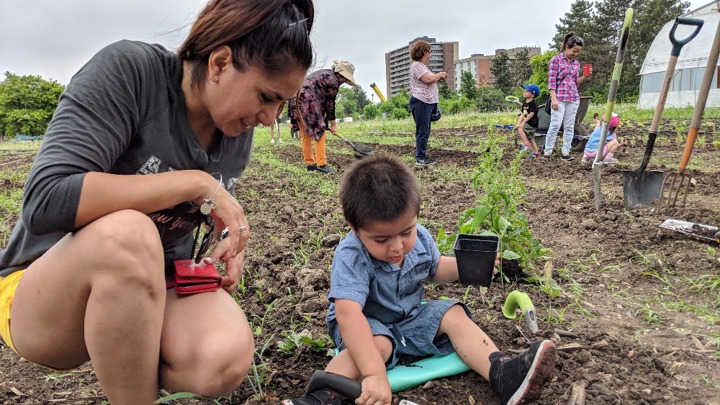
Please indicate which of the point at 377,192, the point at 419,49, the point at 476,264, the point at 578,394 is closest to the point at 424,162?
the point at 419,49

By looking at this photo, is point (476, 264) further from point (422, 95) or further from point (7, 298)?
point (422, 95)

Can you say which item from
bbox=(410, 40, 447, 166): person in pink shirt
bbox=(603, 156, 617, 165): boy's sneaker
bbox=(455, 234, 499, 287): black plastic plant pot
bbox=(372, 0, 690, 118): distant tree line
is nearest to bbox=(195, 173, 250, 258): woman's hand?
bbox=(455, 234, 499, 287): black plastic plant pot

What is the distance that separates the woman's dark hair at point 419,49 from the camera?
22.5 ft

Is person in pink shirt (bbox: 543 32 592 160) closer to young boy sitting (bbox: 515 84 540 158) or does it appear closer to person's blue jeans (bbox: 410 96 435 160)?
young boy sitting (bbox: 515 84 540 158)

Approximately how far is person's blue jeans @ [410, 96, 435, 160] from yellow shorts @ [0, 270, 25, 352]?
594cm

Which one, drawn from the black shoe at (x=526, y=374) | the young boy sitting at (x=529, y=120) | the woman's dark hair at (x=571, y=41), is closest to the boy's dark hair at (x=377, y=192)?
the black shoe at (x=526, y=374)

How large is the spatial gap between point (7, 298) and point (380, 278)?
110 centimetres

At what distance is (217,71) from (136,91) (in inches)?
9.2

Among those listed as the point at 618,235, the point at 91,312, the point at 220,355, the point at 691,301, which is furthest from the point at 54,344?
the point at 618,235

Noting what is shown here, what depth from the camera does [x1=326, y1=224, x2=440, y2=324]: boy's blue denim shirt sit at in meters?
1.72

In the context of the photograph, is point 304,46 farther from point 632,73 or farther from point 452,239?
point 632,73

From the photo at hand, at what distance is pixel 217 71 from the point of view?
147 cm

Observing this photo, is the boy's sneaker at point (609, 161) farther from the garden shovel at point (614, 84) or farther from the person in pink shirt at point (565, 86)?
the garden shovel at point (614, 84)

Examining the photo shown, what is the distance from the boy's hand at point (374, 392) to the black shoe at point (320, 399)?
6 centimetres
